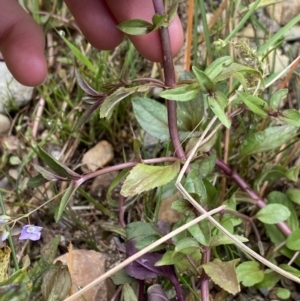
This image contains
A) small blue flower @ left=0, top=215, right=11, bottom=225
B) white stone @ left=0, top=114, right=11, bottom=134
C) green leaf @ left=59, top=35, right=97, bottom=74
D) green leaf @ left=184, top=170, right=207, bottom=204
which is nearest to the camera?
small blue flower @ left=0, top=215, right=11, bottom=225

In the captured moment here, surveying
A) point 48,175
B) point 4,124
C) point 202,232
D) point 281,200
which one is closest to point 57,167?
point 48,175

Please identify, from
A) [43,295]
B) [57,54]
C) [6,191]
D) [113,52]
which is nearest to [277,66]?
[113,52]

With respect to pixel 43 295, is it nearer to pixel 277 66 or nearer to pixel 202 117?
pixel 202 117

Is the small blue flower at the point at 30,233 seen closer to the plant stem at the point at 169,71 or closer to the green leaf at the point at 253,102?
the plant stem at the point at 169,71

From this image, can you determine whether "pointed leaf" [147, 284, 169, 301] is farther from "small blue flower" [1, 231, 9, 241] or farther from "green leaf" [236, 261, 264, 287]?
"small blue flower" [1, 231, 9, 241]

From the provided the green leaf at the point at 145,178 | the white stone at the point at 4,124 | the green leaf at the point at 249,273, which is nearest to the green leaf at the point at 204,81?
the green leaf at the point at 145,178

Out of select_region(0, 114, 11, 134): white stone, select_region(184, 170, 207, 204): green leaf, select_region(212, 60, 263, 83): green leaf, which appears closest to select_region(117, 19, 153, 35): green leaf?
select_region(212, 60, 263, 83): green leaf

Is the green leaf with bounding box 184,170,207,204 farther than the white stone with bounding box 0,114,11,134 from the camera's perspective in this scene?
No
